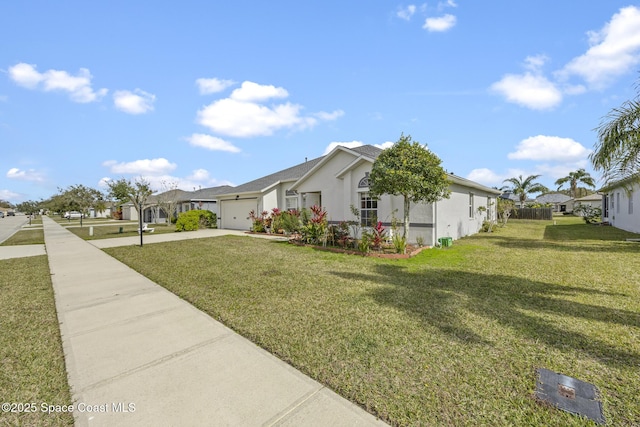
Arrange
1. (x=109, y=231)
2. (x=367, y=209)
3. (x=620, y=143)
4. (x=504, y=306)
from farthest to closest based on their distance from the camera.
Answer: (x=109, y=231) < (x=367, y=209) < (x=620, y=143) < (x=504, y=306)

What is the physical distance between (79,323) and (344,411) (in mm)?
4606

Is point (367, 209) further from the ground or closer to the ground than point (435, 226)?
further from the ground

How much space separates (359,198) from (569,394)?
1117cm

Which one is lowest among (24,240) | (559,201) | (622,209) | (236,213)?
(24,240)

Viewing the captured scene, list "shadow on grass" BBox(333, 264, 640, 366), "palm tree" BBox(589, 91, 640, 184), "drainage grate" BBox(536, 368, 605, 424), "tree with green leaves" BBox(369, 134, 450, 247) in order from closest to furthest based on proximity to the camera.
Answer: "drainage grate" BBox(536, 368, 605, 424), "shadow on grass" BBox(333, 264, 640, 366), "palm tree" BBox(589, 91, 640, 184), "tree with green leaves" BBox(369, 134, 450, 247)

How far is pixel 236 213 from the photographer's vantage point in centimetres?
2283

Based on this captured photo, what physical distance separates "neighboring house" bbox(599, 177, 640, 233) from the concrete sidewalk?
16414mm

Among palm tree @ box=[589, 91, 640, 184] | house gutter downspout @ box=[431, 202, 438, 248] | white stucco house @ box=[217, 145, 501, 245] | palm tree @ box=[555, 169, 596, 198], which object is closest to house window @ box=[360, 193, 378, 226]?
white stucco house @ box=[217, 145, 501, 245]

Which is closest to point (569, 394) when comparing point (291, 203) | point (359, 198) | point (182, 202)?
point (359, 198)

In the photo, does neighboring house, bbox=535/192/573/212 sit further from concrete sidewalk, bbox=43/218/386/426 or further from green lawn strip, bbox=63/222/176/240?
concrete sidewalk, bbox=43/218/386/426

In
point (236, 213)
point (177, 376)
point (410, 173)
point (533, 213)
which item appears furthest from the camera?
point (533, 213)

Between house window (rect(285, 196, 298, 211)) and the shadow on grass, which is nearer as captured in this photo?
the shadow on grass

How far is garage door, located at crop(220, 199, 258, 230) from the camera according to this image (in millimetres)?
21406

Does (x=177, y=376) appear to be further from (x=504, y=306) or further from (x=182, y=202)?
(x=182, y=202)
